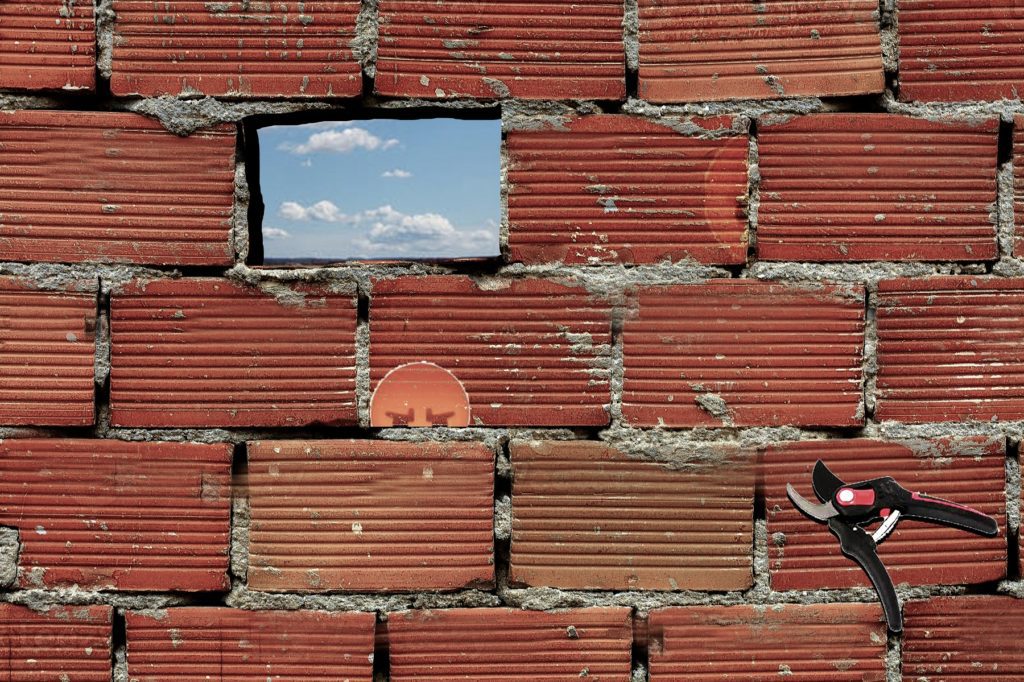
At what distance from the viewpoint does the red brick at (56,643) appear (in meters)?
1.39

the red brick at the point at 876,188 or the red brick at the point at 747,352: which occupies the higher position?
the red brick at the point at 876,188

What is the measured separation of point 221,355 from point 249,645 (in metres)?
0.50

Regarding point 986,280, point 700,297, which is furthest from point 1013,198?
point 700,297

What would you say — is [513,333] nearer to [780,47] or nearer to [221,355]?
[221,355]

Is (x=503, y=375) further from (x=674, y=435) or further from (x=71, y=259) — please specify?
(x=71, y=259)

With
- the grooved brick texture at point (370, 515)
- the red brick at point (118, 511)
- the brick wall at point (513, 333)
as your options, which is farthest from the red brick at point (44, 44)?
the grooved brick texture at point (370, 515)

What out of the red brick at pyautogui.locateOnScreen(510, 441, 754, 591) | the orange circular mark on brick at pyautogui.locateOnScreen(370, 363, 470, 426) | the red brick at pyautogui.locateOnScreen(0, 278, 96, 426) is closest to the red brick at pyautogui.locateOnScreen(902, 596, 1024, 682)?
the red brick at pyautogui.locateOnScreen(510, 441, 754, 591)

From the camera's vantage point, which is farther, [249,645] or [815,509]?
[249,645]

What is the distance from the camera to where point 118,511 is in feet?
4.56

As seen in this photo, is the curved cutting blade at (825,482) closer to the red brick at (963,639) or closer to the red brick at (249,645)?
the red brick at (963,639)

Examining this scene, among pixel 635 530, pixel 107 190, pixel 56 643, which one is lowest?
pixel 56 643

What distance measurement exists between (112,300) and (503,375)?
26.5 inches

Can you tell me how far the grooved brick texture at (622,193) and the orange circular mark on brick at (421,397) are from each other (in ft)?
0.81

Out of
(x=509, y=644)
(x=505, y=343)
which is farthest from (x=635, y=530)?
(x=505, y=343)
